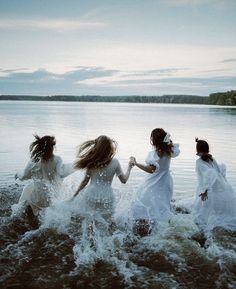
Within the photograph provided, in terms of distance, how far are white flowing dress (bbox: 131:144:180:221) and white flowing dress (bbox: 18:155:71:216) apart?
1704mm

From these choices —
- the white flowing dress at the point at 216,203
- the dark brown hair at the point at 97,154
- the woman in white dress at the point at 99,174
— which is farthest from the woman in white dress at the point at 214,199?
the dark brown hair at the point at 97,154

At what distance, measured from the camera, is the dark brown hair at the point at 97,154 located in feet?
24.5

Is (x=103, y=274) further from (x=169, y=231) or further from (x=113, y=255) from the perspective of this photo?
(x=169, y=231)

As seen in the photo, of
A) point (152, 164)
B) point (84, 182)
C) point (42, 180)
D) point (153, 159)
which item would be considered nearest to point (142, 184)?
point (152, 164)

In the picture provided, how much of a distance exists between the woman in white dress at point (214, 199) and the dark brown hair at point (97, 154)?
2.07 meters

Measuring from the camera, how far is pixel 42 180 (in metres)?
8.31

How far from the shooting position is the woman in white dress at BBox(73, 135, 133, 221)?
748 centimetres

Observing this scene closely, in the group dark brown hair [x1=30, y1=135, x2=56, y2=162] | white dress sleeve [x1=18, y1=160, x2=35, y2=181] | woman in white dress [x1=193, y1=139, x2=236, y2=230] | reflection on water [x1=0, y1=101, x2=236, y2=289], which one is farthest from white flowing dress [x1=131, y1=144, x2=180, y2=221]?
white dress sleeve [x1=18, y1=160, x2=35, y2=181]

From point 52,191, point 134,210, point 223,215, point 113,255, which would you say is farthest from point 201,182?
Answer: point 52,191

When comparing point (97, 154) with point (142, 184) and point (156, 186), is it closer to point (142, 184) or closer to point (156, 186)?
point (142, 184)

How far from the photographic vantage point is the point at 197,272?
6.21m

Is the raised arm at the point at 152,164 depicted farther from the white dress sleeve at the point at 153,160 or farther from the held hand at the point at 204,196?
the held hand at the point at 204,196

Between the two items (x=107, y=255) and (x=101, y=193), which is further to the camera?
(x=101, y=193)

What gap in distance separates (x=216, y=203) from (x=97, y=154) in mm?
2954
